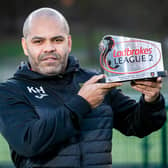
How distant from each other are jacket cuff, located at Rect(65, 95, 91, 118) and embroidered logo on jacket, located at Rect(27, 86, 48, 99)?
0.23 metres

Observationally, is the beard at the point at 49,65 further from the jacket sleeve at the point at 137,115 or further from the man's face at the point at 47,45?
the jacket sleeve at the point at 137,115

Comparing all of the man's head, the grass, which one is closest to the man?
the man's head

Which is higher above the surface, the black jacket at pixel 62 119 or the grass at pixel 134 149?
the black jacket at pixel 62 119

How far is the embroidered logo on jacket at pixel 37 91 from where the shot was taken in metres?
2.73

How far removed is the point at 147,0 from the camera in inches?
1181

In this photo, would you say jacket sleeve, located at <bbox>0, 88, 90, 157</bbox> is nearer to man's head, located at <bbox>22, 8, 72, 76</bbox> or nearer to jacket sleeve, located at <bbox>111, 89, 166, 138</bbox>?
man's head, located at <bbox>22, 8, 72, 76</bbox>

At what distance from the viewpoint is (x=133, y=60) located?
2566mm

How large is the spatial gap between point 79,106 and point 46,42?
1.59 feet

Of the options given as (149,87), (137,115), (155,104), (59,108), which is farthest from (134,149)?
(59,108)

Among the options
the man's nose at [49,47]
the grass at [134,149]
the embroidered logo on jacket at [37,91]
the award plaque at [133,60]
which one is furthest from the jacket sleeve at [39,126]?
the grass at [134,149]

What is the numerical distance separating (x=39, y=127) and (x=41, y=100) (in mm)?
239

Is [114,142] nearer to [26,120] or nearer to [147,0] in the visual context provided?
[26,120]

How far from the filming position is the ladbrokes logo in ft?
8.40

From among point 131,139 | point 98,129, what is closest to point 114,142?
point 131,139
